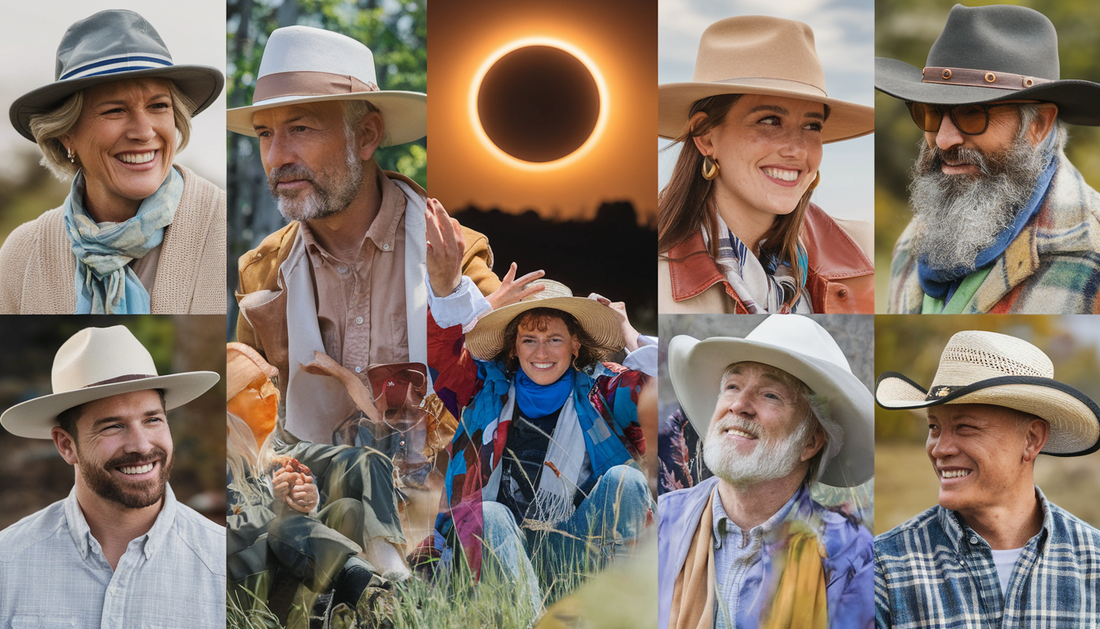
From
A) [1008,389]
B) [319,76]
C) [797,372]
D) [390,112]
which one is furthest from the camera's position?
[390,112]

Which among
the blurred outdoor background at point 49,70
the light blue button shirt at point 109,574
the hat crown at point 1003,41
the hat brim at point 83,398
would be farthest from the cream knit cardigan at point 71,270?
the hat crown at point 1003,41

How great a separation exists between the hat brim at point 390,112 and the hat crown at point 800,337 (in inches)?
78.6

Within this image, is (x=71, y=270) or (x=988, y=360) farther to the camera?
(x=71, y=270)

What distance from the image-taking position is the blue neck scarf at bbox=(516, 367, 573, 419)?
4430mm

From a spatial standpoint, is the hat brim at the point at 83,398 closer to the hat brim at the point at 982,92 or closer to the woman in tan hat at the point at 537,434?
the woman in tan hat at the point at 537,434

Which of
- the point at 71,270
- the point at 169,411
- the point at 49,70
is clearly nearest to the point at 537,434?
the point at 169,411

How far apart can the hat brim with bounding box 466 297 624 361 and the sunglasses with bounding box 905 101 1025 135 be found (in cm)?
183

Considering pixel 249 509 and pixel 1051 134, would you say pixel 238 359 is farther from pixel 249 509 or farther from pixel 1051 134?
pixel 1051 134

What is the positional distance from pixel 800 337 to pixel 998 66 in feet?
5.32

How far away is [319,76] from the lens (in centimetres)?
435

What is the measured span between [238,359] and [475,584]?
1697 mm

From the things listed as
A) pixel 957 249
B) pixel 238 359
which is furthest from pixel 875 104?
pixel 238 359

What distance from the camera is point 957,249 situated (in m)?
4.33

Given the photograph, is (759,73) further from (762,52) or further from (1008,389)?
(1008,389)
